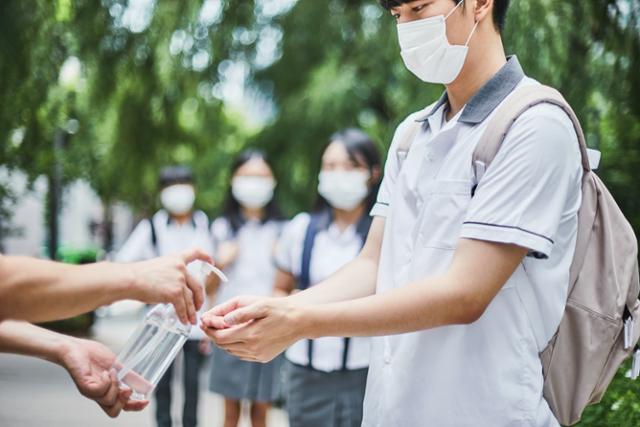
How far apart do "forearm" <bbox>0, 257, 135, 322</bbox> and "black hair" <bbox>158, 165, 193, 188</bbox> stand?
453cm

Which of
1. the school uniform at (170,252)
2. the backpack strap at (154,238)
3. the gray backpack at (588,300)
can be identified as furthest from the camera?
the backpack strap at (154,238)

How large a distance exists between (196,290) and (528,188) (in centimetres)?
103

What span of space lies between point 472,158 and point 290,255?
9.80 ft

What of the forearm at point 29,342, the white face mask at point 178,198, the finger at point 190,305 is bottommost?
the white face mask at point 178,198

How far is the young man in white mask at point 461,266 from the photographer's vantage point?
5.98 ft

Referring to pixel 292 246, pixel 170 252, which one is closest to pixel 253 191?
pixel 170 252

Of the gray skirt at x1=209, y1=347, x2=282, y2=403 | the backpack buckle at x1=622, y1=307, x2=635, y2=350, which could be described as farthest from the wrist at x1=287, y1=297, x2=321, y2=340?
the gray skirt at x1=209, y1=347, x2=282, y2=403

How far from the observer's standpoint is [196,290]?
97.0 inches

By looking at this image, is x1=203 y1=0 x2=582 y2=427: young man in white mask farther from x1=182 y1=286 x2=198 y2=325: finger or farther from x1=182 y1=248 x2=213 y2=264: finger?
x1=182 y1=248 x2=213 y2=264: finger

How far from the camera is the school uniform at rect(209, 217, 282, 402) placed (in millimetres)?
5488

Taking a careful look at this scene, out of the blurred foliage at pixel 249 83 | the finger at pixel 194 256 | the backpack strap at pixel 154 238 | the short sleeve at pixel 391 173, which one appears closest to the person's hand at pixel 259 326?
the short sleeve at pixel 391 173

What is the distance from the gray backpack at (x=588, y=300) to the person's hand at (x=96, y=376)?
1.27 meters

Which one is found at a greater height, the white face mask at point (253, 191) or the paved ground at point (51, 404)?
the white face mask at point (253, 191)

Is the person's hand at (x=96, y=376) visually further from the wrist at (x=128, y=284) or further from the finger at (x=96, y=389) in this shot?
the wrist at (x=128, y=284)
